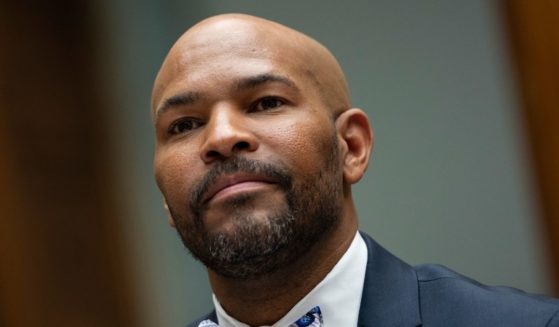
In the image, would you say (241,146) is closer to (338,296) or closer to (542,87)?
(338,296)

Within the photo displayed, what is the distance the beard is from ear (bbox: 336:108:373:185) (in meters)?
0.12

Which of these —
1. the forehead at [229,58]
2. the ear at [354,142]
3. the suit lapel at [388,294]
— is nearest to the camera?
the suit lapel at [388,294]

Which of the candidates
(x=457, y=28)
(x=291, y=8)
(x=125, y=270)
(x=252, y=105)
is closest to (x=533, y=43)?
(x=457, y=28)

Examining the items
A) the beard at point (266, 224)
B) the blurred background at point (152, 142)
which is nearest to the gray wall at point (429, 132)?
the blurred background at point (152, 142)

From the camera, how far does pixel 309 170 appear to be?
2.28m

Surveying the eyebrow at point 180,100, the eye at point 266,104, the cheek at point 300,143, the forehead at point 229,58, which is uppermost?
the forehead at point 229,58

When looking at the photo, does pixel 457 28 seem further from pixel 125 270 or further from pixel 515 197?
pixel 125 270

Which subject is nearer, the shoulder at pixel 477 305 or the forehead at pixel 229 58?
the shoulder at pixel 477 305

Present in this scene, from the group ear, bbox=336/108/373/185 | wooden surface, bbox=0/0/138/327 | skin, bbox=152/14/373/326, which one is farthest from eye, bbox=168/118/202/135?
wooden surface, bbox=0/0/138/327

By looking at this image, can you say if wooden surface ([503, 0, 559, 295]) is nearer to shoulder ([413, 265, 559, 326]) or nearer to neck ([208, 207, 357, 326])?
shoulder ([413, 265, 559, 326])

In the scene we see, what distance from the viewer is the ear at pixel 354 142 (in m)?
2.51

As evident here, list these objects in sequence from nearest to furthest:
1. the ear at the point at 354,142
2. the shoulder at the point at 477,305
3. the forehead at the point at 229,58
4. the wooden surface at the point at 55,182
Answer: the shoulder at the point at 477,305 → the forehead at the point at 229,58 → the ear at the point at 354,142 → the wooden surface at the point at 55,182

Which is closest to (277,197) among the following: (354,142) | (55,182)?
(354,142)

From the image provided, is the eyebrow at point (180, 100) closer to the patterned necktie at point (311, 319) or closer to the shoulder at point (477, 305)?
the patterned necktie at point (311, 319)
